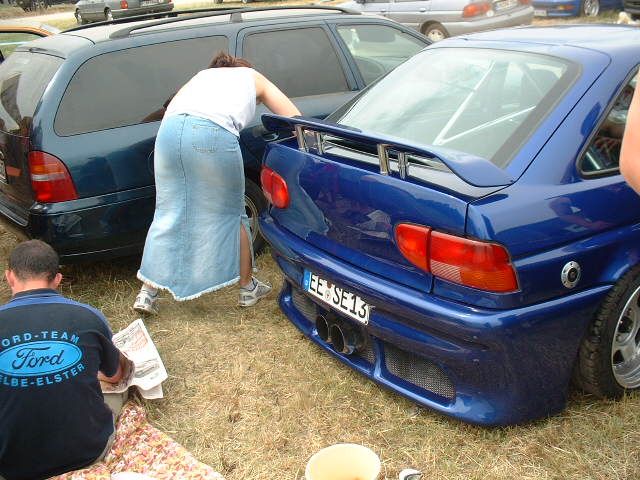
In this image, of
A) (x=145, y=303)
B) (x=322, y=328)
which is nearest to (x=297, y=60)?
(x=145, y=303)

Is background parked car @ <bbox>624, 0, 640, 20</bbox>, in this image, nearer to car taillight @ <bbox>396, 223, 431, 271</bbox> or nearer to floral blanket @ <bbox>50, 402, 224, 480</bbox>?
car taillight @ <bbox>396, 223, 431, 271</bbox>

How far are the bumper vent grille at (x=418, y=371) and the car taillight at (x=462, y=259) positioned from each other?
45 cm

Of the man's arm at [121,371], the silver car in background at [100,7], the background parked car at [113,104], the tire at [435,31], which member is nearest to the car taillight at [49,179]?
the background parked car at [113,104]

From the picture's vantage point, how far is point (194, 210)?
3654 mm

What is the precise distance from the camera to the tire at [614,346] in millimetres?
2566

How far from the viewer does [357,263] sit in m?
2.75

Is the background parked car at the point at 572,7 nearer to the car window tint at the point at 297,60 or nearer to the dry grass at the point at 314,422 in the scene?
the car window tint at the point at 297,60

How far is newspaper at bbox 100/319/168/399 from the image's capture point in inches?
116

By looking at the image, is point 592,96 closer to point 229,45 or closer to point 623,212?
point 623,212

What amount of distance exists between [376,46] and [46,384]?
3613mm

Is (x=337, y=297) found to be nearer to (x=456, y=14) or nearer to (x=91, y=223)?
(x=91, y=223)

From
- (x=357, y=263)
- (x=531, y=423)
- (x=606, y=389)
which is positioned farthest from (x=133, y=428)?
(x=606, y=389)

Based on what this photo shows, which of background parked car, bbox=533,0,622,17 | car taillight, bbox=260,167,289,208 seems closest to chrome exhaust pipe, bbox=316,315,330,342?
car taillight, bbox=260,167,289,208

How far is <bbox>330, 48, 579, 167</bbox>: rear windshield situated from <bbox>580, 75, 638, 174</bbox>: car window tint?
0.20 meters
